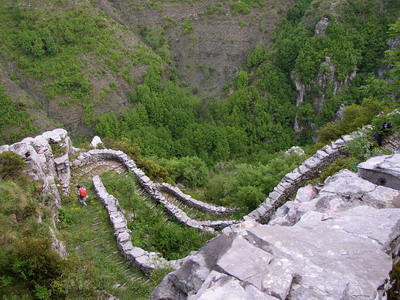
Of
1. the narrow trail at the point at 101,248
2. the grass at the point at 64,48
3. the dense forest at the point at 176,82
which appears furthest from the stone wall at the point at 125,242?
the grass at the point at 64,48

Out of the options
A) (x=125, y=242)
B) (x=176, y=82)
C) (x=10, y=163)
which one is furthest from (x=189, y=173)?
(x=176, y=82)

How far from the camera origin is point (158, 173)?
69.2 feet

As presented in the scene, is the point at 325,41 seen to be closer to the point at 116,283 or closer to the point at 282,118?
the point at 282,118

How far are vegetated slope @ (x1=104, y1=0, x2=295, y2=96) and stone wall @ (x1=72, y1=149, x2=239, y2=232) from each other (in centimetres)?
3828

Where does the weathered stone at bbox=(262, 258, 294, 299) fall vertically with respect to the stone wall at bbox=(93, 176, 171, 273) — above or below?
above

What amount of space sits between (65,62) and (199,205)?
120 feet

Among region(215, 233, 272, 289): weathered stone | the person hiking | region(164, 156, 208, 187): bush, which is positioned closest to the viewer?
region(215, 233, 272, 289): weathered stone

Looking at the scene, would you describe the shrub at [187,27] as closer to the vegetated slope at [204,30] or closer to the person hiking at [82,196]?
the vegetated slope at [204,30]

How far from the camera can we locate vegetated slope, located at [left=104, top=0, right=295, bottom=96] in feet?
186

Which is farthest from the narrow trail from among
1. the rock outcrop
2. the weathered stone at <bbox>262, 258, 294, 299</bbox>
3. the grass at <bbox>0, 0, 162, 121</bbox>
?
the grass at <bbox>0, 0, 162, 121</bbox>

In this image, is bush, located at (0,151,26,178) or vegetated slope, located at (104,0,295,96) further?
vegetated slope, located at (104,0,295,96)

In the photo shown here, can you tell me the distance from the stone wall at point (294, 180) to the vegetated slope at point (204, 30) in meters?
43.3

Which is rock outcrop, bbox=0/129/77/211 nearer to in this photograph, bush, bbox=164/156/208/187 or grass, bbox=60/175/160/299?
grass, bbox=60/175/160/299

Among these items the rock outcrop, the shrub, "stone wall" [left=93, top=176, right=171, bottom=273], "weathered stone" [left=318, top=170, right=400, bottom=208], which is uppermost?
the shrub
